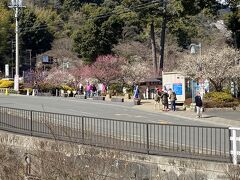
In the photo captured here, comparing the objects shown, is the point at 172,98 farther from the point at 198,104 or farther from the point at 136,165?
the point at 136,165

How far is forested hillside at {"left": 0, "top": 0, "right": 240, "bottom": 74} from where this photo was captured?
126 ft

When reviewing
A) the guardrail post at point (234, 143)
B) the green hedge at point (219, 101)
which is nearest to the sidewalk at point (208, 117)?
the green hedge at point (219, 101)

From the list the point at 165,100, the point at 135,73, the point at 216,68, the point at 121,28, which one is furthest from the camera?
the point at 121,28

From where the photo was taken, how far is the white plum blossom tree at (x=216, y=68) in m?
31.4

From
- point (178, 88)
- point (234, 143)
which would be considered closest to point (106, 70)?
point (178, 88)

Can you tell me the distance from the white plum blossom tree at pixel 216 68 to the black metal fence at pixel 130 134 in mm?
17146

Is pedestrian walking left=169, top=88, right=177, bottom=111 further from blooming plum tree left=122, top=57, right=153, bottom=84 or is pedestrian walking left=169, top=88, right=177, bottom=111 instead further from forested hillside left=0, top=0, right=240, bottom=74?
blooming plum tree left=122, top=57, right=153, bottom=84

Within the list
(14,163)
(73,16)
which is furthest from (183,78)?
(73,16)

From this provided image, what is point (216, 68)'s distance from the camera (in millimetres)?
Answer: 31344

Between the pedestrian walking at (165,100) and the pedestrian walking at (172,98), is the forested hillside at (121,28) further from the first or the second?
the pedestrian walking at (165,100)

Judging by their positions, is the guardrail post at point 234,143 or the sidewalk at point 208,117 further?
the sidewalk at point 208,117

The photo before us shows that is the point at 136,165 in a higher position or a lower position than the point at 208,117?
lower

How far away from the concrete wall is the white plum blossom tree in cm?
1982

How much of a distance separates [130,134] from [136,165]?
2420 mm
